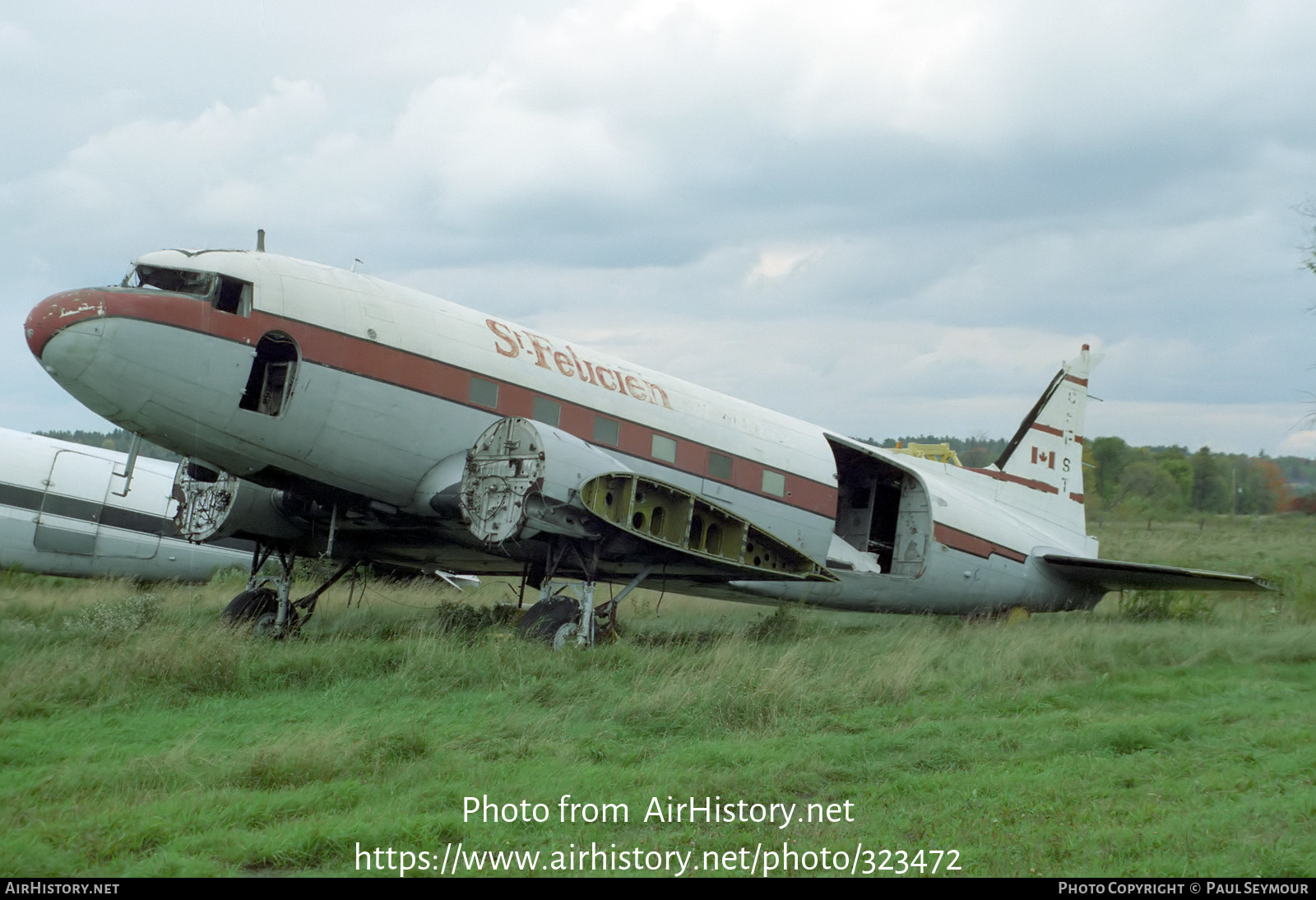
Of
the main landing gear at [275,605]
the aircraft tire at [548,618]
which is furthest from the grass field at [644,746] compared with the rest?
the main landing gear at [275,605]

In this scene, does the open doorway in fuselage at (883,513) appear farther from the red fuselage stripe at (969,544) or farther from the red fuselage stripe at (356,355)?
the red fuselage stripe at (356,355)

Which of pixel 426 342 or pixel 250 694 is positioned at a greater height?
pixel 426 342

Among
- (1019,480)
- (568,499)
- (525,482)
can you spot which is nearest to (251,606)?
(525,482)

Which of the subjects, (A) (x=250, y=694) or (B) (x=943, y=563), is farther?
(B) (x=943, y=563)

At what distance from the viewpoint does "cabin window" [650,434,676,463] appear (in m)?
14.2

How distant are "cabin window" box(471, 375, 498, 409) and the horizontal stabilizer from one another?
10.8 metres

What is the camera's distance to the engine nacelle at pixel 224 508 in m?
13.8

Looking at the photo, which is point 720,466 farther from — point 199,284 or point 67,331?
point 67,331

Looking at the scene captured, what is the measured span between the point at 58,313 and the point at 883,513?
12851 mm

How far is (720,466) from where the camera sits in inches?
588

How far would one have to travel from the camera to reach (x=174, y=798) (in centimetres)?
623

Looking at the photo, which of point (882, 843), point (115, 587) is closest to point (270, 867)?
point (882, 843)

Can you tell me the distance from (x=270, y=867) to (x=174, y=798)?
4.14 feet

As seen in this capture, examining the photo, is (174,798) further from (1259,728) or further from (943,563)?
(943,563)
